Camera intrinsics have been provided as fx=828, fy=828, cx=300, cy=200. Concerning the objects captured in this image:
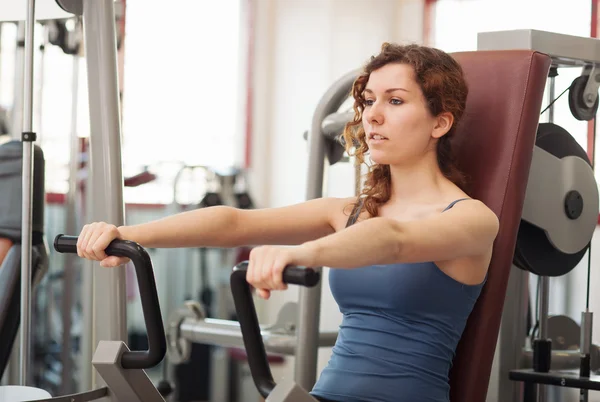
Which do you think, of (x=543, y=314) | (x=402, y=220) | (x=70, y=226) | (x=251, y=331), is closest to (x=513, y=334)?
(x=543, y=314)

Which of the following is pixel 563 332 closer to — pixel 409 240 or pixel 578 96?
pixel 578 96

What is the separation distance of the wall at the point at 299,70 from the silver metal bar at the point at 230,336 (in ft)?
5.64

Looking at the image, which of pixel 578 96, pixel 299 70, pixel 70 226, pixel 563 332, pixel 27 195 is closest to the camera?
pixel 27 195

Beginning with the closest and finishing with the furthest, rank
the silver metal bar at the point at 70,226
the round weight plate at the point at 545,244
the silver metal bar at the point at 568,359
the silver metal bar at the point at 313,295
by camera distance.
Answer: the round weight plate at the point at 545,244 → the silver metal bar at the point at 568,359 → the silver metal bar at the point at 313,295 → the silver metal bar at the point at 70,226

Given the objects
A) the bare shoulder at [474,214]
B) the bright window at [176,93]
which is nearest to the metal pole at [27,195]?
the bare shoulder at [474,214]

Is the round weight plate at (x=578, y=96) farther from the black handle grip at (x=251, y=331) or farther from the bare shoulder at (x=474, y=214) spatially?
the black handle grip at (x=251, y=331)

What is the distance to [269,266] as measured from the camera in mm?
1068

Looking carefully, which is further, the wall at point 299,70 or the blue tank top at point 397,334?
the wall at point 299,70

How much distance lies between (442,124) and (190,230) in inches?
20.6

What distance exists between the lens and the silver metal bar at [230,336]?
2576 mm

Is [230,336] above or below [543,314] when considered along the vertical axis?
below

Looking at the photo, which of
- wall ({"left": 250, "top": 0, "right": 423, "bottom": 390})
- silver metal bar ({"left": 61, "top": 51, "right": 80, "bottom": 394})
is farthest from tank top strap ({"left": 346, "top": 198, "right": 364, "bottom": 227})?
wall ({"left": 250, "top": 0, "right": 423, "bottom": 390})

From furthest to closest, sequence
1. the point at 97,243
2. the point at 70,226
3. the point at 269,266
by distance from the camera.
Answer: the point at 70,226, the point at 97,243, the point at 269,266

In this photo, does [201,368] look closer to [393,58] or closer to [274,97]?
[274,97]
